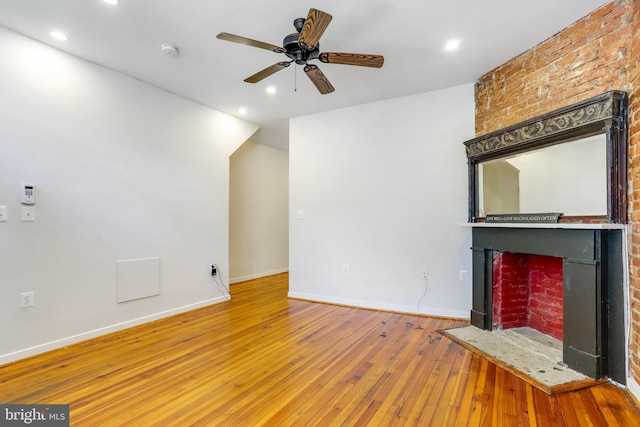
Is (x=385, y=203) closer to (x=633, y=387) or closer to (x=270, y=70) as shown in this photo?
(x=270, y=70)

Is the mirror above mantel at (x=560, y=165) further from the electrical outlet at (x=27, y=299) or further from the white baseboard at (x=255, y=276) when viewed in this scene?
the electrical outlet at (x=27, y=299)

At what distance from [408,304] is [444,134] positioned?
200 cm

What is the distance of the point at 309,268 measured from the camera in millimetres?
4277

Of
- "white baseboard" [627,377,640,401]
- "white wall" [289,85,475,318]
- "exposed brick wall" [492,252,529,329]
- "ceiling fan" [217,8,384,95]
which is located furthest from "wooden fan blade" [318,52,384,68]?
"white baseboard" [627,377,640,401]

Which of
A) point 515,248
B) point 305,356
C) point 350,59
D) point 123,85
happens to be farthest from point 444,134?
point 123,85

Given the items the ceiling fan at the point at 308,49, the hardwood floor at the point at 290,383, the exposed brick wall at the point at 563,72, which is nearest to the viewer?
the hardwood floor at the point at 290,383

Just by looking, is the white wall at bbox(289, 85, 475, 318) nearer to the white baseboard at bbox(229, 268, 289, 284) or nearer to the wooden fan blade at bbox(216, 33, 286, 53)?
the white baseboard at bbox(229, 268, 289, 284)

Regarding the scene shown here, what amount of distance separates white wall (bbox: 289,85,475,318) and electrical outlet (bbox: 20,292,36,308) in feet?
8.87

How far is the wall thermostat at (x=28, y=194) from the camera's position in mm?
2451

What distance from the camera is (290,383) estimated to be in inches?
80.4

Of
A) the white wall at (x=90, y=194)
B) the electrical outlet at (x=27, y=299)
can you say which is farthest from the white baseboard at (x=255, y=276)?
the electrical outlet at (x=27, y=299)

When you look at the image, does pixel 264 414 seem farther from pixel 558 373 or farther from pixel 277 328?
pixel 558 373

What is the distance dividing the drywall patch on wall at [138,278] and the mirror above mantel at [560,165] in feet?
11.3

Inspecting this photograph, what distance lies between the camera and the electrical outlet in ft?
8.03
